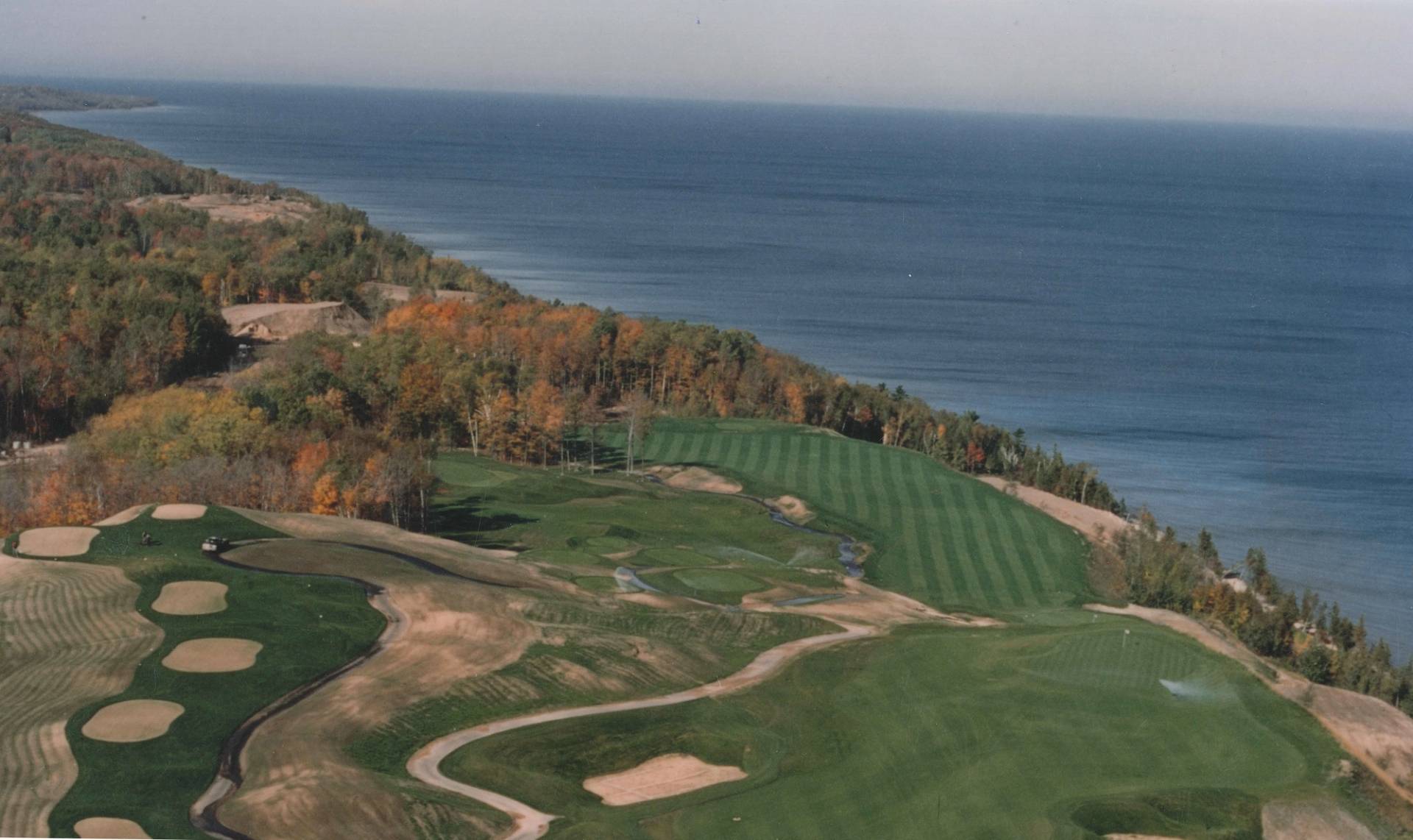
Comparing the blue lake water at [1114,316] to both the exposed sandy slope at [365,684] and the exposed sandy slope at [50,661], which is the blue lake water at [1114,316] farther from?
the exposed sandy slope at [50,661]

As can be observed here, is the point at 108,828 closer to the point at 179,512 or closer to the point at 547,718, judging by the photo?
the point at 547,718

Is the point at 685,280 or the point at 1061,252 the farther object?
the point at 1061,252

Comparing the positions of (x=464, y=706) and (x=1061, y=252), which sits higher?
(x=1061, y=252)

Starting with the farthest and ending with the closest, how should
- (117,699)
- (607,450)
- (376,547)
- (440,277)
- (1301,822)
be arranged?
(440,277), (607,450), (376,547), (117,699), (1301,822)

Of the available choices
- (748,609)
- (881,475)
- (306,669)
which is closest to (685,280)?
(881,475)

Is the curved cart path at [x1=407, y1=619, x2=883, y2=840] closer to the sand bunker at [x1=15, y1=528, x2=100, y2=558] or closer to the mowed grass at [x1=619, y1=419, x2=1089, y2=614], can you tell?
the mowed grass at [x1=619, y1=419, x2=1089, y2=614]

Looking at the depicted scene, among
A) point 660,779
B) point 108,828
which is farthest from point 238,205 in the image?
point 108,828

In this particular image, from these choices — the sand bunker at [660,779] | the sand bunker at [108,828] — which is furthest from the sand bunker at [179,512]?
the sand bunker at [660,779]

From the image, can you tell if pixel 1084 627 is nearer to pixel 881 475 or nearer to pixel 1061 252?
pixel 881 475
